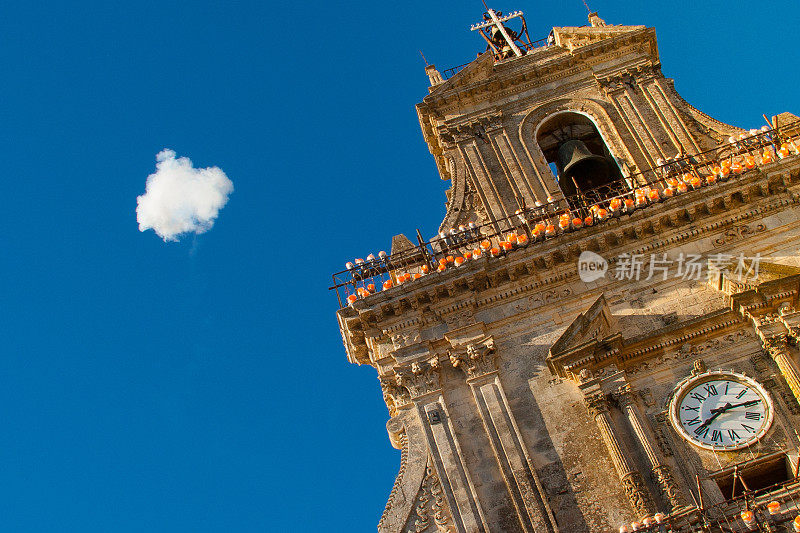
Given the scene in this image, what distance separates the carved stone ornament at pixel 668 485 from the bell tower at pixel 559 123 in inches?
334

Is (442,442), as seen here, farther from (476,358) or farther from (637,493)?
(637,493)

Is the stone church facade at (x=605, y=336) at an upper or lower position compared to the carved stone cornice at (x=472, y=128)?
lower

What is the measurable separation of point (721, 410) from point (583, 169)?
9560mm

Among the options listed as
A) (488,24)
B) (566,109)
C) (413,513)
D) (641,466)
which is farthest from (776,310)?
(488,24)

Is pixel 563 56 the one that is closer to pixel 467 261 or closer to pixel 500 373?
pixel 467 261

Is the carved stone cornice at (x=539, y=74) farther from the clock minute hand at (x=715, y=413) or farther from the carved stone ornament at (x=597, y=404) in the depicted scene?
the clock minute hand at (x=715, y=413)

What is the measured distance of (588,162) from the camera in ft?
79.8

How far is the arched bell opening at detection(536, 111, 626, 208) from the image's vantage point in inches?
941

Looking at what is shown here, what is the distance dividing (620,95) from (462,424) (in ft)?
40.9

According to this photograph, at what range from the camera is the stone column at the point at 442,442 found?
16547 millimetres

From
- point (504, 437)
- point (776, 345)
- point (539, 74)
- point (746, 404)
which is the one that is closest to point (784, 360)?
point (776, 345)

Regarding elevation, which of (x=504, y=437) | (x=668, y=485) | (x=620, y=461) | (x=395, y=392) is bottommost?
(x=668, y=485)

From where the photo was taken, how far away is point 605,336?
18609mm

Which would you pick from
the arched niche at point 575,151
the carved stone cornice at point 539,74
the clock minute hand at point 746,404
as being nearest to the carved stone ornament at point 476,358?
the clock minute hand at point 746,404
